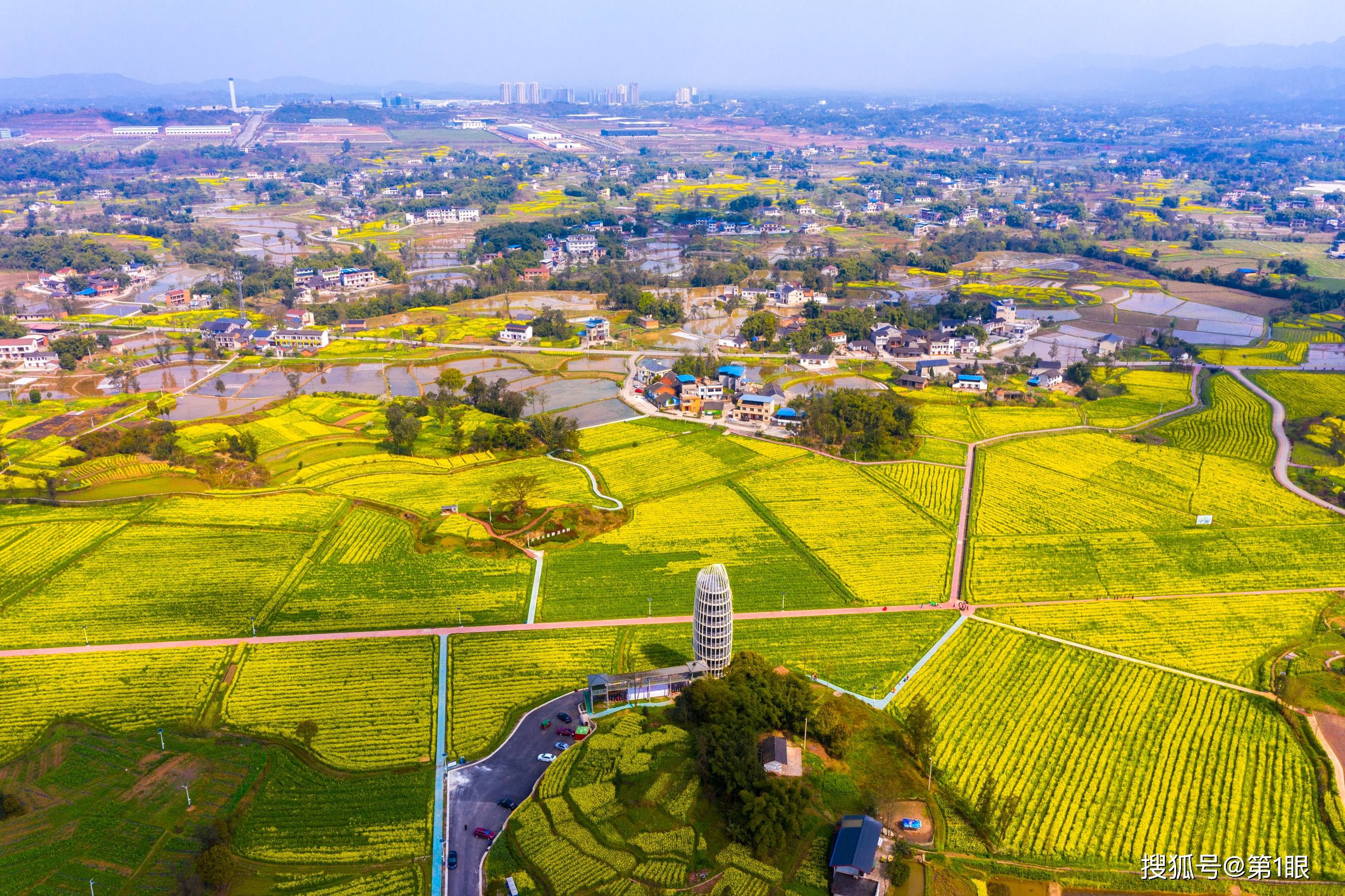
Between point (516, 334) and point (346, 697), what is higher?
point (516, 334)

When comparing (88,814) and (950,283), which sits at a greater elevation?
(950,283)

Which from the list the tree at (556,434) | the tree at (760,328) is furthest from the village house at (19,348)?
the tree at (760,328)

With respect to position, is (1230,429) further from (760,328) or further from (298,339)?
(298,339)

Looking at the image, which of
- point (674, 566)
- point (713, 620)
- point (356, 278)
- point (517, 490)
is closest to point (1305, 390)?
point (674, 566)

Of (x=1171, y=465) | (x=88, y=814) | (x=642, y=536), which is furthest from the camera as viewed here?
(x=1171, y=465)

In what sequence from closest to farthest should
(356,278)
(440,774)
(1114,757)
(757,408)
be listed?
1. (440,774)
2. (1114,757)
3. (757,408)
4. (356,278)

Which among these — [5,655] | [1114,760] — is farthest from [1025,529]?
[5,655]

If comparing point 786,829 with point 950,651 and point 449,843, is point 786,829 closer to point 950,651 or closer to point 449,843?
point 449,843
